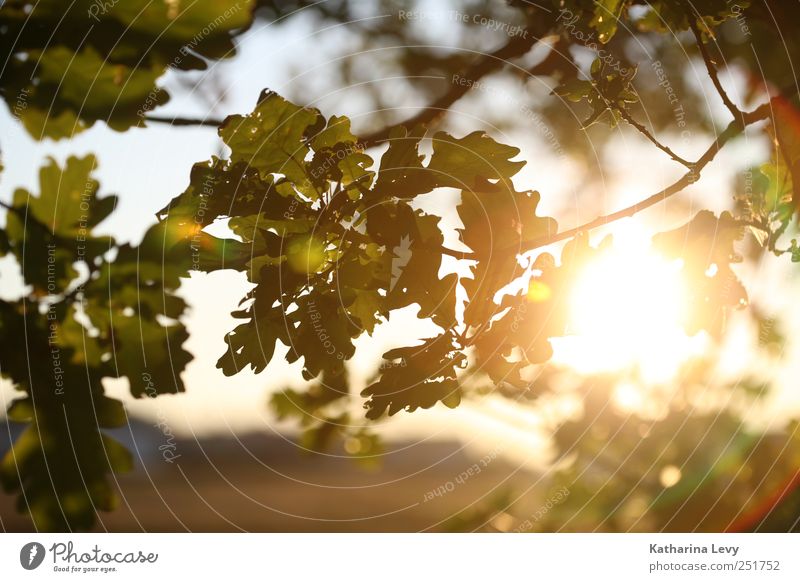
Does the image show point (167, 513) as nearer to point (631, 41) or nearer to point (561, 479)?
point (561, 479)

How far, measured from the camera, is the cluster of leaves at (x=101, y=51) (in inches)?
88.4

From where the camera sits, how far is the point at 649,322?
2.71m

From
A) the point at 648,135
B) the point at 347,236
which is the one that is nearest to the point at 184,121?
the point at 347,236

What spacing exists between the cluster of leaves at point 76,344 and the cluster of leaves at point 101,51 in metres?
0.31

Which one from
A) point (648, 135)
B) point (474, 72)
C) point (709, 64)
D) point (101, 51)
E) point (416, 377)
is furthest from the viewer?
point (474, 72)

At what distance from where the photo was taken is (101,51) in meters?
2.26

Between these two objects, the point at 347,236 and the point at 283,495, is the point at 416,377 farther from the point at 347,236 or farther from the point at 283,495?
the point at 283,495

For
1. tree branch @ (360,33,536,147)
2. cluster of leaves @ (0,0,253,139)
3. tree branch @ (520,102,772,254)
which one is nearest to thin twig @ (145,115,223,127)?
cluster of leaves @ (0,0,253,139)

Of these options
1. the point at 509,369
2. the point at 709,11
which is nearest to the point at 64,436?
the point at 509,369

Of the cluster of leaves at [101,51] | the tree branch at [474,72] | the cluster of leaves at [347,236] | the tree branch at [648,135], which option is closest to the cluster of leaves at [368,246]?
the cluster of leaves at [347,236]

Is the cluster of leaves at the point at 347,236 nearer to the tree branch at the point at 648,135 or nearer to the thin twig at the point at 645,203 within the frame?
the thin twig at the point at 645,203

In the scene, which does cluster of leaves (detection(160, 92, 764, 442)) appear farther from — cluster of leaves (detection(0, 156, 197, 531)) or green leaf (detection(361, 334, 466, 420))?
cluster of leaves (detection(0, 156, 197, 531))

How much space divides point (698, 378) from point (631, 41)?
209cm

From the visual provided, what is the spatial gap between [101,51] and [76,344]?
38.4 inches
